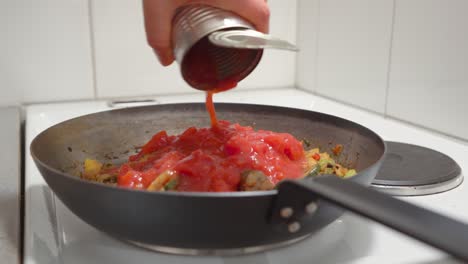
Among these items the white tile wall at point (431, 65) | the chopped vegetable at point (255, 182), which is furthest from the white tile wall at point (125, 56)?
the chopped vegetable at point (255, 182)

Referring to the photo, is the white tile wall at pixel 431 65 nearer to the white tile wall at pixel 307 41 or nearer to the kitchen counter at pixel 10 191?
the white tile wall at pixel 307 41

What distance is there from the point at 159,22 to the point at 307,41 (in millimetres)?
938

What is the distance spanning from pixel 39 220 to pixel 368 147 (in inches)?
16.9

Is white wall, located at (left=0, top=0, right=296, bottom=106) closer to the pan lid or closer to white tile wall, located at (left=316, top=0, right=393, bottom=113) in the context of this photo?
white tile wall, located at (left=316, top=0, right=393, bottom=113)

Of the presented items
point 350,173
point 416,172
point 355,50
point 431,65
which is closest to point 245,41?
point 350,173

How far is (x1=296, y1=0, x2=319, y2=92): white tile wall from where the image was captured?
1.38 metres

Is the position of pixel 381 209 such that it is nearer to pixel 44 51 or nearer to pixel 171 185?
pixel 171 185

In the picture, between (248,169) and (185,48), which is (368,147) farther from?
(185,48)

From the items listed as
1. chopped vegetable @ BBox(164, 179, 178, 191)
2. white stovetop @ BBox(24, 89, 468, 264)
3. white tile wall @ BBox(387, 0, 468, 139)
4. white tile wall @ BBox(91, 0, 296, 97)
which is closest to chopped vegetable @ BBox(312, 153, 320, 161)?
white stovetop @ BBox(24, 89, 468, 264)

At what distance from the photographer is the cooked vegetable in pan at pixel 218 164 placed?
1.79ft

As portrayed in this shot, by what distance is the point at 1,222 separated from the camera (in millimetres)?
542

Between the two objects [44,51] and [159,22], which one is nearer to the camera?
[159,22]

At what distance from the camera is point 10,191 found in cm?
64

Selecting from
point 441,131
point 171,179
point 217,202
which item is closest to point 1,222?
point 171,179
